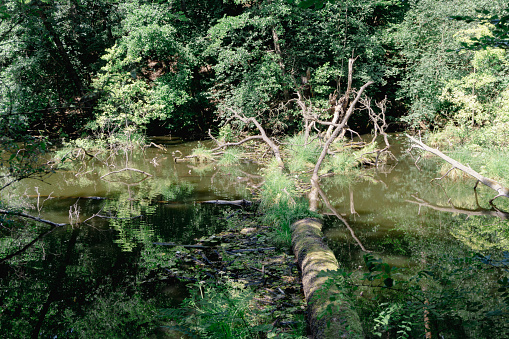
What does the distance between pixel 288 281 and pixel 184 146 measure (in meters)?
13.0

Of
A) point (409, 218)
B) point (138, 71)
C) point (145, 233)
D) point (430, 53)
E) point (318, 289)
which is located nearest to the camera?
point (318, 289)

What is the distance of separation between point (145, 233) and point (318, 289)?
3817mm

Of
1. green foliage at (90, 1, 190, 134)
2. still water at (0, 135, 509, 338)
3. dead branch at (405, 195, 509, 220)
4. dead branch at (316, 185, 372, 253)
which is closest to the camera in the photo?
still water at (0, 135, 509, 338)

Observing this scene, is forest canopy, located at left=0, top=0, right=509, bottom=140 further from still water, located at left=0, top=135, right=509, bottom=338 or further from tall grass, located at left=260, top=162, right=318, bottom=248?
tall grass, located at left=260, top=162, right=318, bottom=248

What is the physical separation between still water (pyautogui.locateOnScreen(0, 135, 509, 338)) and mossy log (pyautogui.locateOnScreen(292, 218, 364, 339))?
0.45 m

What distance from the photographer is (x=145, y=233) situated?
246 inches

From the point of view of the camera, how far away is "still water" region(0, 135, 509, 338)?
4.08 metres

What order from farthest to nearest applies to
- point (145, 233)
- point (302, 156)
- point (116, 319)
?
point (302, 156) < point (145, 233) < point (116, 319)

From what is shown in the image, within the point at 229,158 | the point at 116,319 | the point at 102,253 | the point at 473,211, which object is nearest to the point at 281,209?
the point at 102,253

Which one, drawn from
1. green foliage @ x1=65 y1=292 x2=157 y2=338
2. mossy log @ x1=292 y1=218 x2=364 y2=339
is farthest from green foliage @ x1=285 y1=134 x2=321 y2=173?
green foliage @ x1=65 y1=292 x2=157 y2=338

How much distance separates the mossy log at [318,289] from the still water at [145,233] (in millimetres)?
447

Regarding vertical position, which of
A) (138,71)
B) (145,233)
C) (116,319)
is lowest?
(145,233)

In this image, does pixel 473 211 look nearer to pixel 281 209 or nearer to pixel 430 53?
pixel 281 209

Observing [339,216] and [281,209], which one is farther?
[339,216]
